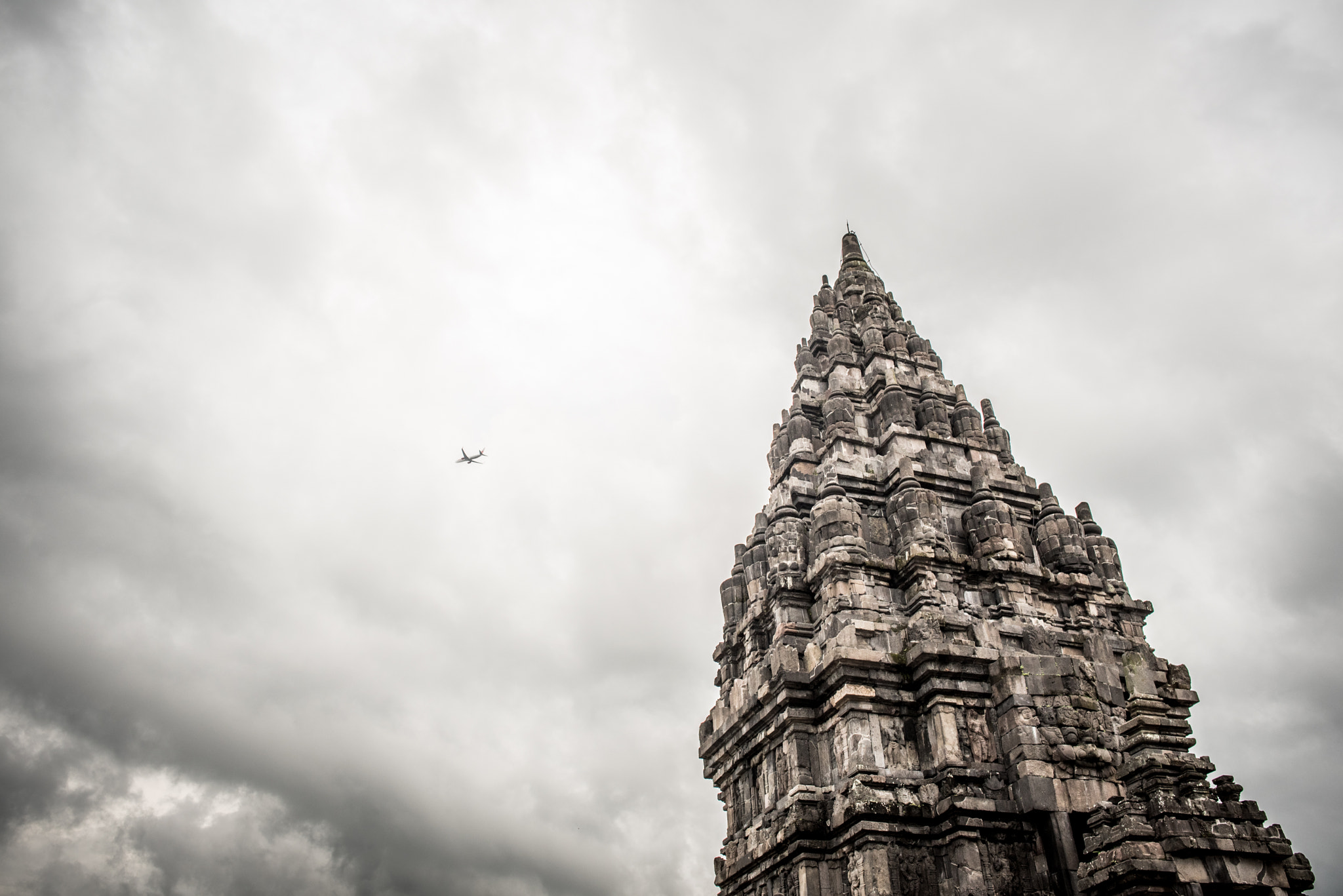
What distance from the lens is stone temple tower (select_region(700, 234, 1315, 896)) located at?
540 inches

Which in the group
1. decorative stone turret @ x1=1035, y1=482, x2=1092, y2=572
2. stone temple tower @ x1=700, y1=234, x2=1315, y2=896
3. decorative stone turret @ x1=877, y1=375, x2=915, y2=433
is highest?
decorative stone turret @ x1=877, y1=375, x2=915, y2=433

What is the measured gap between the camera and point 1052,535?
20844 millimetres

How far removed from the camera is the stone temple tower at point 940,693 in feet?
45.0

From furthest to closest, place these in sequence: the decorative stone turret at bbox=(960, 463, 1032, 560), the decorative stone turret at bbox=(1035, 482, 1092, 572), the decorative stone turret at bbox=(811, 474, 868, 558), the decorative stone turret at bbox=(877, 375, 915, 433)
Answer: the decorative stone turret at bbox=(877, 375, 915, 433), the decorative stone turret at bbox=(1035, 482, 1092, 572), the decorative stone turret at bbox=(960, 463, 1032, 560), the decorative stone turret at bbox=(811, 474, 868, 558)

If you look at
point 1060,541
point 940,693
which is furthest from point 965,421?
point 940,693

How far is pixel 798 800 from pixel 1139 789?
565cm

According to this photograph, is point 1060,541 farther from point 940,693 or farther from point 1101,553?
point 940,693

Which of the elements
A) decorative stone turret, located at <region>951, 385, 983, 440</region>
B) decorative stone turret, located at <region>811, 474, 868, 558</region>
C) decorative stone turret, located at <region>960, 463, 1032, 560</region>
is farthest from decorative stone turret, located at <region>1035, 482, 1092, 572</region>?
decorative stone turret, located at <region>811, 474, 868, 558</region>

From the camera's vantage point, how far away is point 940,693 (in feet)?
53.4

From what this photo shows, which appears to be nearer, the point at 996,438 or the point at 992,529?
the point at 992,529

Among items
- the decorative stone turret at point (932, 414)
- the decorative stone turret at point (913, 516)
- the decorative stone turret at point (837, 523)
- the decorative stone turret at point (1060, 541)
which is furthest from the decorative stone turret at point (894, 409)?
the decorative stone turret at point (1060, 541)

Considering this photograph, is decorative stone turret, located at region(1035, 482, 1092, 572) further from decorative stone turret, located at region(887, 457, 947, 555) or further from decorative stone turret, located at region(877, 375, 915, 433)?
decorative stone turret, located at region(877, 375, 915, 433)

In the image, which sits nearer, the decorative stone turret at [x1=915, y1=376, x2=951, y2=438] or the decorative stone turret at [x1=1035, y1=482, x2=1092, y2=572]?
the decorative stone turret at [x1=1035, y1=482, x2=1092, y2=572]

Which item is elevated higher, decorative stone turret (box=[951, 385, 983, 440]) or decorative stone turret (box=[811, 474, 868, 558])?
decorative stone turret (box=[951, 385, 983, 440])
